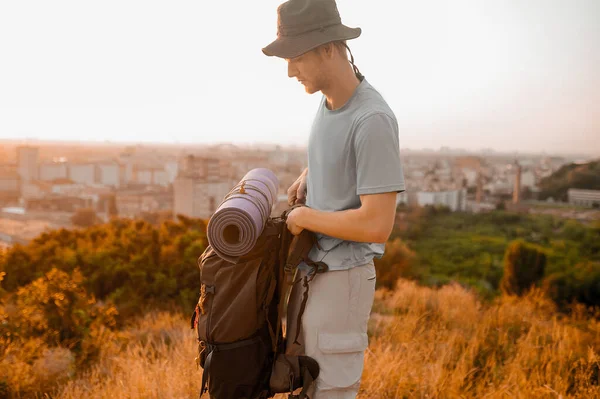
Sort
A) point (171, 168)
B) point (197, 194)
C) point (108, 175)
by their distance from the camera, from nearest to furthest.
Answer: point (197, 194), point (108, 175), point (171, 168)

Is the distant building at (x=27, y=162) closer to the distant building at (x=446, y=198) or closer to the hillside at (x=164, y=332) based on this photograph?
the hillside at (x=164, y=332)

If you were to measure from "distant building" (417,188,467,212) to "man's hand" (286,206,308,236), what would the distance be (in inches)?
1045

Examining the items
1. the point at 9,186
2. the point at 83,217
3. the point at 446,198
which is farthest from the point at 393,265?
the point at 446,198

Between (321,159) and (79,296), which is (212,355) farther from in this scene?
(79,296)

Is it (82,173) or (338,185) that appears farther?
(82,173)

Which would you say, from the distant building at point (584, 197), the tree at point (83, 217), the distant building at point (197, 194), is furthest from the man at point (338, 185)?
the distant building at point (584, 197)

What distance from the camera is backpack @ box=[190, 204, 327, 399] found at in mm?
1352

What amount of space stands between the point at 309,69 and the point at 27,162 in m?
22.5

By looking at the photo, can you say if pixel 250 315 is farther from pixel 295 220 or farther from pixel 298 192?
pixel 298 192

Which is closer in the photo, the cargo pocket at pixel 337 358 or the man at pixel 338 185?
the man at pixel 338 185

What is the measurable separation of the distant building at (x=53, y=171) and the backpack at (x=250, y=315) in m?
22.4

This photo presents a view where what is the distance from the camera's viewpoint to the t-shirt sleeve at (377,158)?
4.11ft

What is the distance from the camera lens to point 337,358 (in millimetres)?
1409

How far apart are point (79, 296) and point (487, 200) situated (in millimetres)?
29906
